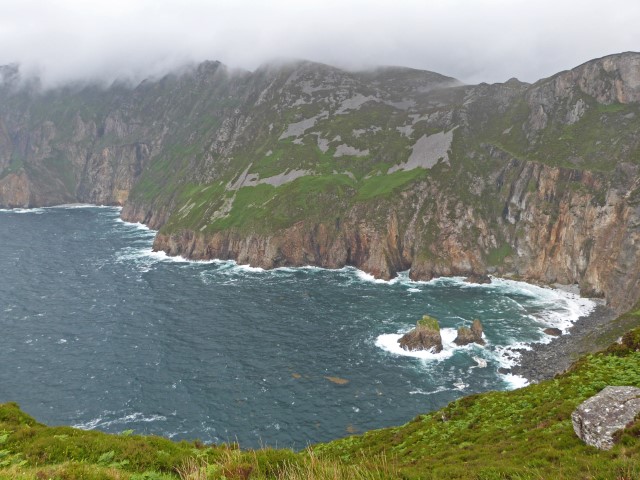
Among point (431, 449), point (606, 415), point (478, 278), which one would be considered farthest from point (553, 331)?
point (606, 415)

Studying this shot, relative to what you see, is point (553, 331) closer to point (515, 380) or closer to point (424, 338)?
point (515, 380)

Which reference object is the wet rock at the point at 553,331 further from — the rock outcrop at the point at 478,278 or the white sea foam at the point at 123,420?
the white sea foam at the point at 123,420

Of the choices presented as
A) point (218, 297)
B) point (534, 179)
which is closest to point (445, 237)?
point (534, 179)

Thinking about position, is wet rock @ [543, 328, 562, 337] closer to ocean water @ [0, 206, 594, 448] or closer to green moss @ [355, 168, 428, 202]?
ocean water @ [0, 206, 594, 448]

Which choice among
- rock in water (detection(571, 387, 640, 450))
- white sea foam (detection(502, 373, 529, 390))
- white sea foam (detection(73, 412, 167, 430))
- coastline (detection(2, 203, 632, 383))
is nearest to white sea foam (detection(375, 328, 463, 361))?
coastline (detection(2, 203, 632, 383))

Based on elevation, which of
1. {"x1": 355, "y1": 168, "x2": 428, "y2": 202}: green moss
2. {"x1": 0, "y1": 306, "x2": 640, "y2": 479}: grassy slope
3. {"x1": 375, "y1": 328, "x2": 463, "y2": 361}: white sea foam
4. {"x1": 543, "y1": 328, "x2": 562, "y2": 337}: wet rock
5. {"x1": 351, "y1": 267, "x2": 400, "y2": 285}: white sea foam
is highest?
{"x1": 355, "y1": 168, "x2": 428, "y2": 202}: green moss

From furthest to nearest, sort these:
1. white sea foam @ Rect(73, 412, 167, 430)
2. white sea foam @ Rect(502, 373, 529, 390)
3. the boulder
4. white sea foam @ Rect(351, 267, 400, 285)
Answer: white sea foam @ Rect(351, 267, 400, 285), the boulder, white sea foam @ Rect(502, 373, 529, 390), white sea foam @ Rect(73, 412, 167, 430)
